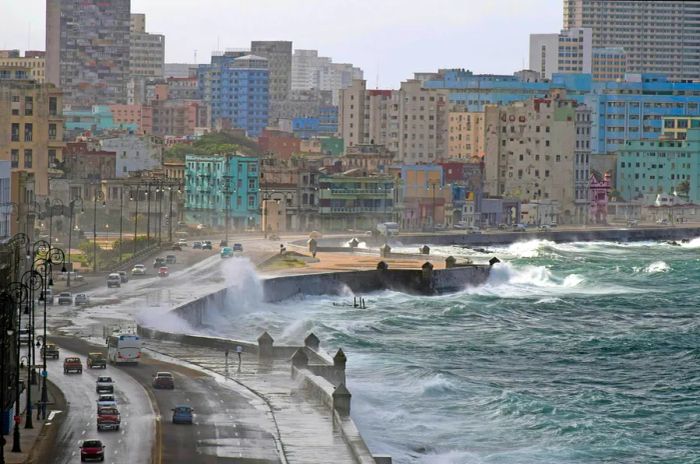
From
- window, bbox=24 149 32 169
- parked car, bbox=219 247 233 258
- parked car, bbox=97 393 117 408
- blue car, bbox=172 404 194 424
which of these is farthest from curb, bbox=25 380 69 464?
parked car, bbox=219 247 233 258

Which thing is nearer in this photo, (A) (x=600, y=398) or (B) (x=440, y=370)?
(A) (x=600, y=398)

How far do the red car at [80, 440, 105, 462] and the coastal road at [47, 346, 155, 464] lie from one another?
269mm

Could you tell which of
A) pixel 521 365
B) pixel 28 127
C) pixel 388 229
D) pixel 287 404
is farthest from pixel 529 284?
pixel 287 404

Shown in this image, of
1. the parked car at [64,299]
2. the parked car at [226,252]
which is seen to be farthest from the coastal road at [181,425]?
the parked car at [226,252]

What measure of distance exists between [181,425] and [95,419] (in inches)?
113

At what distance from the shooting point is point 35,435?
60.1m

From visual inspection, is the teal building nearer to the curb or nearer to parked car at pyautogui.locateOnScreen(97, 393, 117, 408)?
the curb

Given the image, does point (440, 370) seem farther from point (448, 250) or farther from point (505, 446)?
point (448, 250)

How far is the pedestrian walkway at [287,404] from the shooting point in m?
60.1

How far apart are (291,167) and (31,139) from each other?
65.0 metres

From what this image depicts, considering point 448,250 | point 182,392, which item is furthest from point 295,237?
point 182,392

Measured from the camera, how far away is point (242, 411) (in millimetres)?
67062

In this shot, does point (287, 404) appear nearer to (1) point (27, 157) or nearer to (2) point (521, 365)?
(2) point (521, 365)

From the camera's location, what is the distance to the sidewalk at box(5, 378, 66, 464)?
5616cm
